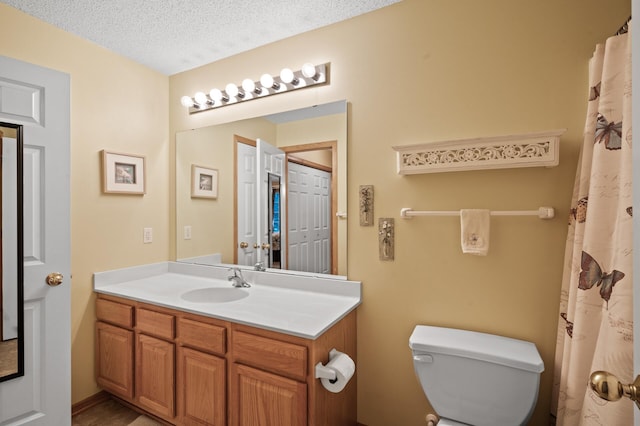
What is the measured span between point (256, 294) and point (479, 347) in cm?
122

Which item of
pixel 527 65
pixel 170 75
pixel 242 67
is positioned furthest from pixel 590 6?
pixel 170 75

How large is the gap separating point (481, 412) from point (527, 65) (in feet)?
5.08

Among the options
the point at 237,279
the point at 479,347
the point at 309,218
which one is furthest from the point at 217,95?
the point at 479,347

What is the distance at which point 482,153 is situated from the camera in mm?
1417

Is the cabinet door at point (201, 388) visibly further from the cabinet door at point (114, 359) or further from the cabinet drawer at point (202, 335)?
the cabinet door at point (114, 359)

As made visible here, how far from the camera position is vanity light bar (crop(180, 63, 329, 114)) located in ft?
6.11

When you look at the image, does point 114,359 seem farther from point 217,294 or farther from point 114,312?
point 217,294

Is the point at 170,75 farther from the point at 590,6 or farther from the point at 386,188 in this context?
the point at 590,6

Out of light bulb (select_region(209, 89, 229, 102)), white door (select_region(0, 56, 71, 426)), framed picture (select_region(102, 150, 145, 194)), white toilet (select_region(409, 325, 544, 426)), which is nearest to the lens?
white toilet (select_region(409, 325, 544, 426))

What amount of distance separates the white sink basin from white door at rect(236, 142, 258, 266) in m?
0.24

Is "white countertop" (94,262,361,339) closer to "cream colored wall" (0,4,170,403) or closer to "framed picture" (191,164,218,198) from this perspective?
"cream colored wall" (0,4,170,403)

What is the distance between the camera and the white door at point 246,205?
2.13 meters

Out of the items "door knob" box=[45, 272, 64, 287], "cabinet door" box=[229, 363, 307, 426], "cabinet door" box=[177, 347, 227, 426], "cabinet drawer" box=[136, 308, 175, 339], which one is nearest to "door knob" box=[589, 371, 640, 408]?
"cabinet door" box=[229, 363, 307, 426]

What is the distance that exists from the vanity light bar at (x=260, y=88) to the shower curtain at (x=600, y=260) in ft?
4.32
